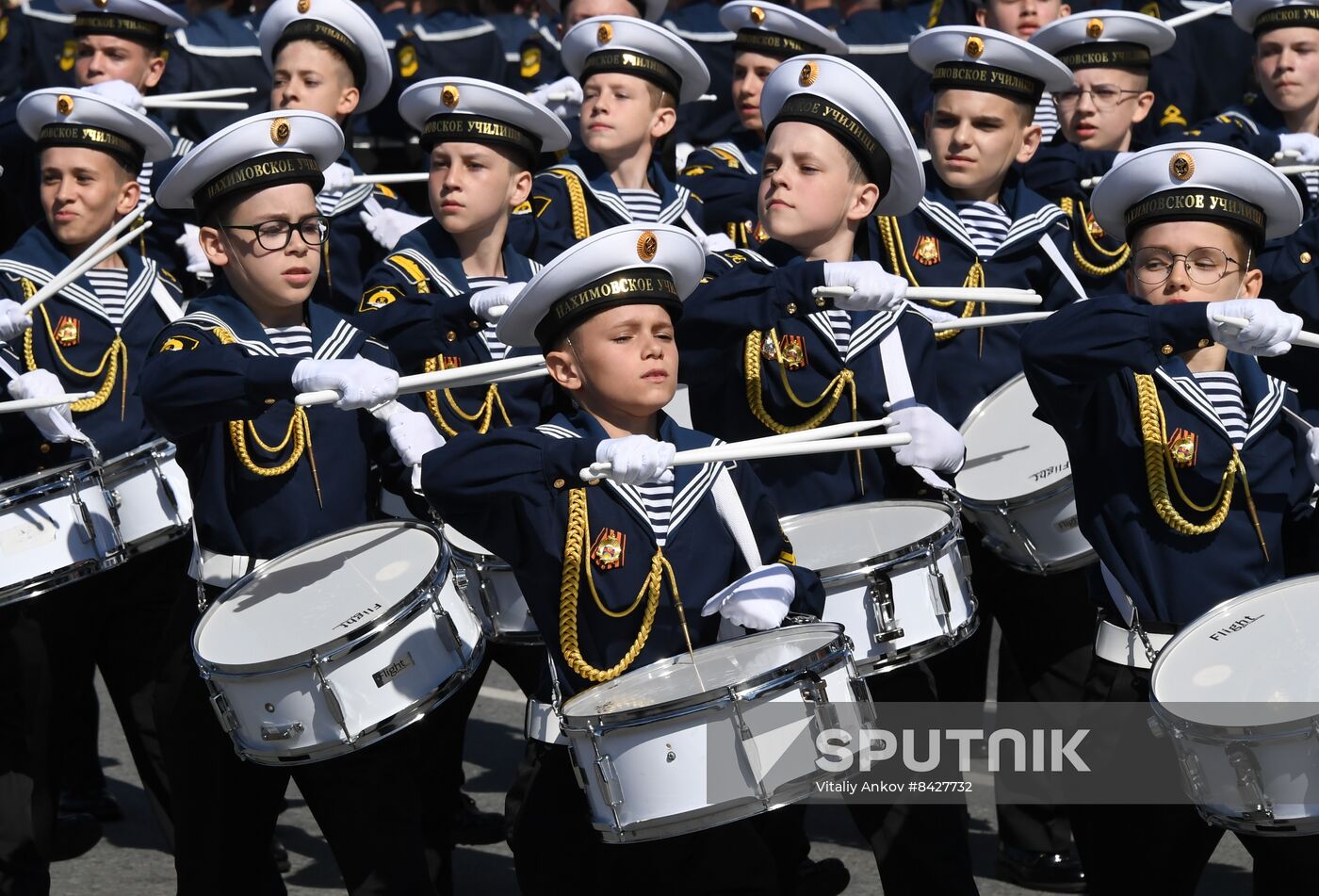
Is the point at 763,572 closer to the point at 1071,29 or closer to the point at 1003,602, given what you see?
the point at 1003,602

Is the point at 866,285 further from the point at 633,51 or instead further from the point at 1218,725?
the point at 633,51

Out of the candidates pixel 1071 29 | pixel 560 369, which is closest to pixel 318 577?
pixel 560 369

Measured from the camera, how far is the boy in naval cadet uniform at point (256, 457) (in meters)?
5.23

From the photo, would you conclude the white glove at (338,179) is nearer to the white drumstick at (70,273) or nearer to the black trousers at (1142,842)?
the white drumstick at (70,273)

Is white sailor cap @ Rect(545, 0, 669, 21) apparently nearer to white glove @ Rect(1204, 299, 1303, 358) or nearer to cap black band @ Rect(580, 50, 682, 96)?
cap black band @ Rect(580, 50, 682, 96)

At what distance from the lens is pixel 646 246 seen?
15.9 feet

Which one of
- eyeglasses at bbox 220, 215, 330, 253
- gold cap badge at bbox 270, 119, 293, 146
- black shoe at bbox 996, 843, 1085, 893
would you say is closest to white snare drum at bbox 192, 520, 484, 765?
eyeglasses at bbox 220, 215, 330, 253

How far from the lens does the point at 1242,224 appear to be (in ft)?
16.9

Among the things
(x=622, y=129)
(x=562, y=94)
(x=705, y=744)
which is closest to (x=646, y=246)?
(x=705, y=744)

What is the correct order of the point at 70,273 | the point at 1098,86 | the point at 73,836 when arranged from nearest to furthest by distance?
the point at 70,273
the point at 73,836
the point at 1098,86

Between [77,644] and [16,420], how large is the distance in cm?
68

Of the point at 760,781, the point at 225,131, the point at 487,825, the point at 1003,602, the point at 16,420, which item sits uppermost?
the point at 225,131

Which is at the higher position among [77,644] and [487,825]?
[77,644]

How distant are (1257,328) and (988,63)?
2.19 m
